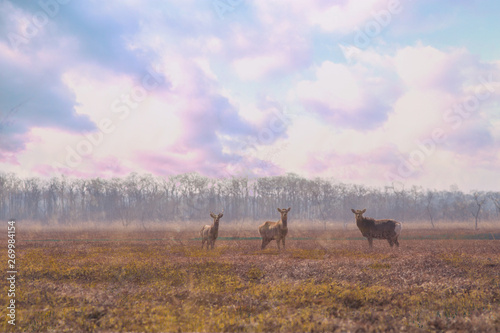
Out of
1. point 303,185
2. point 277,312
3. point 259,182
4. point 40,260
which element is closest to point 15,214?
point 259,182

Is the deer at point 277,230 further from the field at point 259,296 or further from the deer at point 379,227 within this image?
the field at point 259,296

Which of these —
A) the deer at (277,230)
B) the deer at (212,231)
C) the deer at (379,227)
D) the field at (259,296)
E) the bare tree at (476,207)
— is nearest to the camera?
the field at (259,296)

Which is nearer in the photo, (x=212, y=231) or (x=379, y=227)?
(x=379, y=227)

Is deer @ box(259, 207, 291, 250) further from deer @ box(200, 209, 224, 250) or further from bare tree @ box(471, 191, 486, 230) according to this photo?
bare tree @ box(471, 191, 486, 230)

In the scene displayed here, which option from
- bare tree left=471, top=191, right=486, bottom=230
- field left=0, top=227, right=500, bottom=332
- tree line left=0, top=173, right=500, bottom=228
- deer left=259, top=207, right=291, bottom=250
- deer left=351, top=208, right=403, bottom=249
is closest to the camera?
field left=0, top=227, right=500, bottom=332

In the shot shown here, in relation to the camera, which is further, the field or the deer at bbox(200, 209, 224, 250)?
the deer at bbox(200, 209, 224, 250)

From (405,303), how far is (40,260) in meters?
20.6

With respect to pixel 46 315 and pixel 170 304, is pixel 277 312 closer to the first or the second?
pixel 170 304

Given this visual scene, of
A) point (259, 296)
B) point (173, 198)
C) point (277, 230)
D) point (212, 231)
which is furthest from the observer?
point (173, 198)

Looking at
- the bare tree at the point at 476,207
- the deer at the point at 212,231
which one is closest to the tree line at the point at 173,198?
the bare tree at the point at 476,207

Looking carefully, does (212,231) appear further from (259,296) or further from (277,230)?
(259,296)

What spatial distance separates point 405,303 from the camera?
11.1m

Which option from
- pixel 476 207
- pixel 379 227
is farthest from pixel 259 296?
pixel 476 207

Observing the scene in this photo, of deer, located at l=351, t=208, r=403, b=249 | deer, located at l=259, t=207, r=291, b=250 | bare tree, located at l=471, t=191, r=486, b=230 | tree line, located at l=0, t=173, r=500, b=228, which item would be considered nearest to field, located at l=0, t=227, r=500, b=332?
deer, located at l=259, t=207, r=291, b=250
